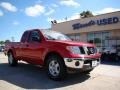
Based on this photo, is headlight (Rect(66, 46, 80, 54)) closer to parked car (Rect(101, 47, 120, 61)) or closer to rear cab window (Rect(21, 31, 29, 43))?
rear cab window (Rect(21, 31, 29, 43))

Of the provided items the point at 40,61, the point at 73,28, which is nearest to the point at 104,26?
the point at 73,28

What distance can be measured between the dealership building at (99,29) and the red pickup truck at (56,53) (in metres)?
10.6

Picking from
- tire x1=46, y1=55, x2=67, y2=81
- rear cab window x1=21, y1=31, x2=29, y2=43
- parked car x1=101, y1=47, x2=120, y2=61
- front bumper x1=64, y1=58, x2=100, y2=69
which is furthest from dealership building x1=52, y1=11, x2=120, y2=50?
front bumper x1=64, y1=58, x2=100, y2=69

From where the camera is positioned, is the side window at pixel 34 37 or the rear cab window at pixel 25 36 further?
the rear cab window at pixel 25 36

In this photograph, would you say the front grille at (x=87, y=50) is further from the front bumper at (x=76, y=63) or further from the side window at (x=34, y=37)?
the side window at (x=34, y=37)

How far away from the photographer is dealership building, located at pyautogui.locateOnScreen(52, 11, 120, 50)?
20.0 m

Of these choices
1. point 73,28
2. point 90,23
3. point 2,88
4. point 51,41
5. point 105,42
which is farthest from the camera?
point 73,28

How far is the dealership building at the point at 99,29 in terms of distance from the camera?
20.0 m

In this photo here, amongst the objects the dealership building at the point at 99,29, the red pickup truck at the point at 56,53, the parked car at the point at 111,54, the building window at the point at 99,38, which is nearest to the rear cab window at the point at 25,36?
the red pickup truck at the point at 56,53

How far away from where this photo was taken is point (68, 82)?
6633 millimetres

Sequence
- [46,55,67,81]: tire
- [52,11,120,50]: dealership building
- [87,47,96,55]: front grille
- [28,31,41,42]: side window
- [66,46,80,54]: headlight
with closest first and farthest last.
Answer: [66,46,80,54]: headlight, [46,55,67,81]: tire, [87,47,96,55]: front grille, [28,31,41,42]: side window, [52,11,120,50]: dealership building

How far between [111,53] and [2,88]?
11.8m

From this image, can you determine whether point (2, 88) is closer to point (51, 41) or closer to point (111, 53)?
point (51, 41)

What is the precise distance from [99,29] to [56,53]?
51.8 ft
